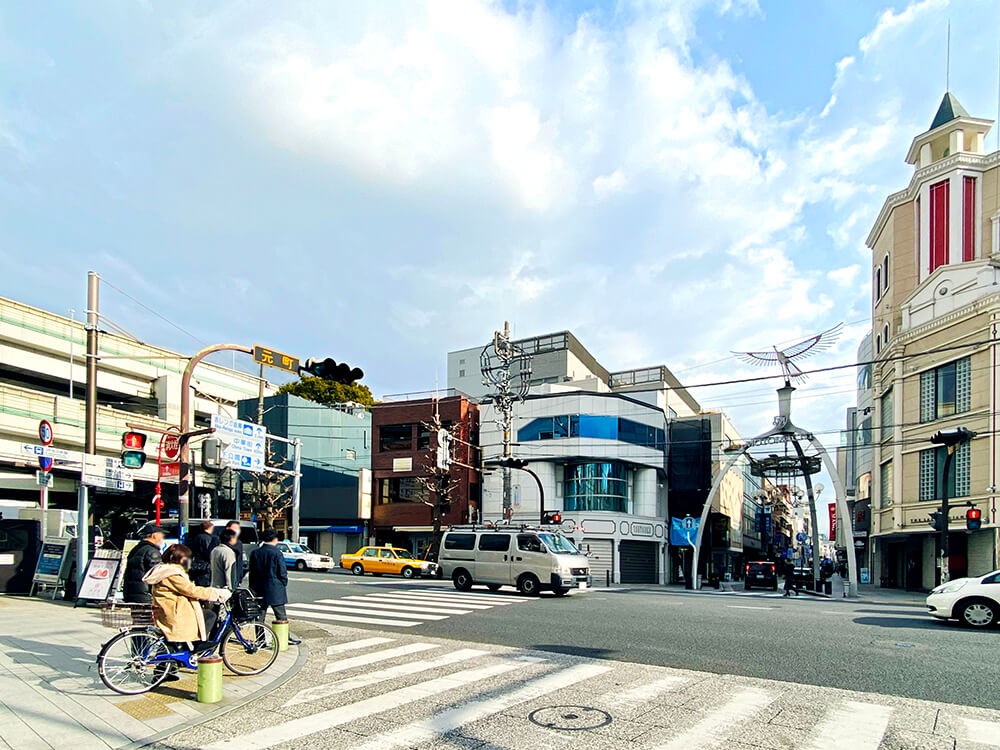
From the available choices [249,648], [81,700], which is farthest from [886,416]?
[81,700]

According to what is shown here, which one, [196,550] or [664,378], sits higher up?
[664,378]

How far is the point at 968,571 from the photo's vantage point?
3152 cm

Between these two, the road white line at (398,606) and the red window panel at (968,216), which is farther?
the red window panel at (968,216)

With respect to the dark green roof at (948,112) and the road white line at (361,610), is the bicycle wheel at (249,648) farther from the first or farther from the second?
the dark green roof at (948,112)

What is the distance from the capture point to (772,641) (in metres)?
11.9

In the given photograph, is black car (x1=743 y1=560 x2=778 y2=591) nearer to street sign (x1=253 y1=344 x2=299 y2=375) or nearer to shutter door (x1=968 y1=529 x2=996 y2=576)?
shutter door (x1=968 y1=529 x2=996 y2=576)

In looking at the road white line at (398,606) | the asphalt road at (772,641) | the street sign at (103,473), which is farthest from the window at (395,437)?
the street sign at (103,473)

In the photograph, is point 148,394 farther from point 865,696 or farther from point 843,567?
point 865,696

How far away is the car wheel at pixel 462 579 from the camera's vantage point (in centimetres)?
2277

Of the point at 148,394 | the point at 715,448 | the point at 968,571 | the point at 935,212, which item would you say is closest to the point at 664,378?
the point at 715,448

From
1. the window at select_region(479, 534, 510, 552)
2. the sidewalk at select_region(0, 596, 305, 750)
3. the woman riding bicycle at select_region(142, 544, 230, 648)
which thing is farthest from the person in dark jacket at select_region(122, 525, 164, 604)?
the window at select_region(479, 534, 510, 552)

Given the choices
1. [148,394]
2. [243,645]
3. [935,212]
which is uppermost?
[935,212]

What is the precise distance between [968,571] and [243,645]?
107ft

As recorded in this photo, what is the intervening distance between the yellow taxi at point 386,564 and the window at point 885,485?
75.0 feet
